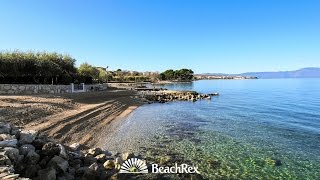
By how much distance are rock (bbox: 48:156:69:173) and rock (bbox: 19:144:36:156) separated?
1.09 m

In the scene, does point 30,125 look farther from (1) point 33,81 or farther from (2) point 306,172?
(1) point 33,81

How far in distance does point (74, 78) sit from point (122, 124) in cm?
2694

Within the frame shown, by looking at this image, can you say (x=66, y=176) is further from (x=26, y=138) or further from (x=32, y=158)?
(x=26, y=138)

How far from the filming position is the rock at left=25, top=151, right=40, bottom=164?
11042 mm

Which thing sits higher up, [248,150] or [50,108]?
[50,108]

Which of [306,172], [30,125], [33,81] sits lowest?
[306,172]

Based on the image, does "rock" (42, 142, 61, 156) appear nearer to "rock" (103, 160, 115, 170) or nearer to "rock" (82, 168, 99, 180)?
"rock" (82, 168, 99, 180)

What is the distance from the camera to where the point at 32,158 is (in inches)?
443

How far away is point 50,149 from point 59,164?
4.06 ft

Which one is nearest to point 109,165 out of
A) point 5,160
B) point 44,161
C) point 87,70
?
point 44,161

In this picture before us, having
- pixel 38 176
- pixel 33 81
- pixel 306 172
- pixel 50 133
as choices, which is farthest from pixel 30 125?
pixel 33 81

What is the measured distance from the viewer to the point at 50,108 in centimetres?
2933

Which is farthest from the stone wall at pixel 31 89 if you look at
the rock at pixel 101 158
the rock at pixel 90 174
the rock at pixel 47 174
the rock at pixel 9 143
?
the rock at pixel 47 174

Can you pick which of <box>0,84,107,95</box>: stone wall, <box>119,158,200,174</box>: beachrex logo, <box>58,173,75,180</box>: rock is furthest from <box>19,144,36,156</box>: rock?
<box>0,84,107,95</box>: stone wall
